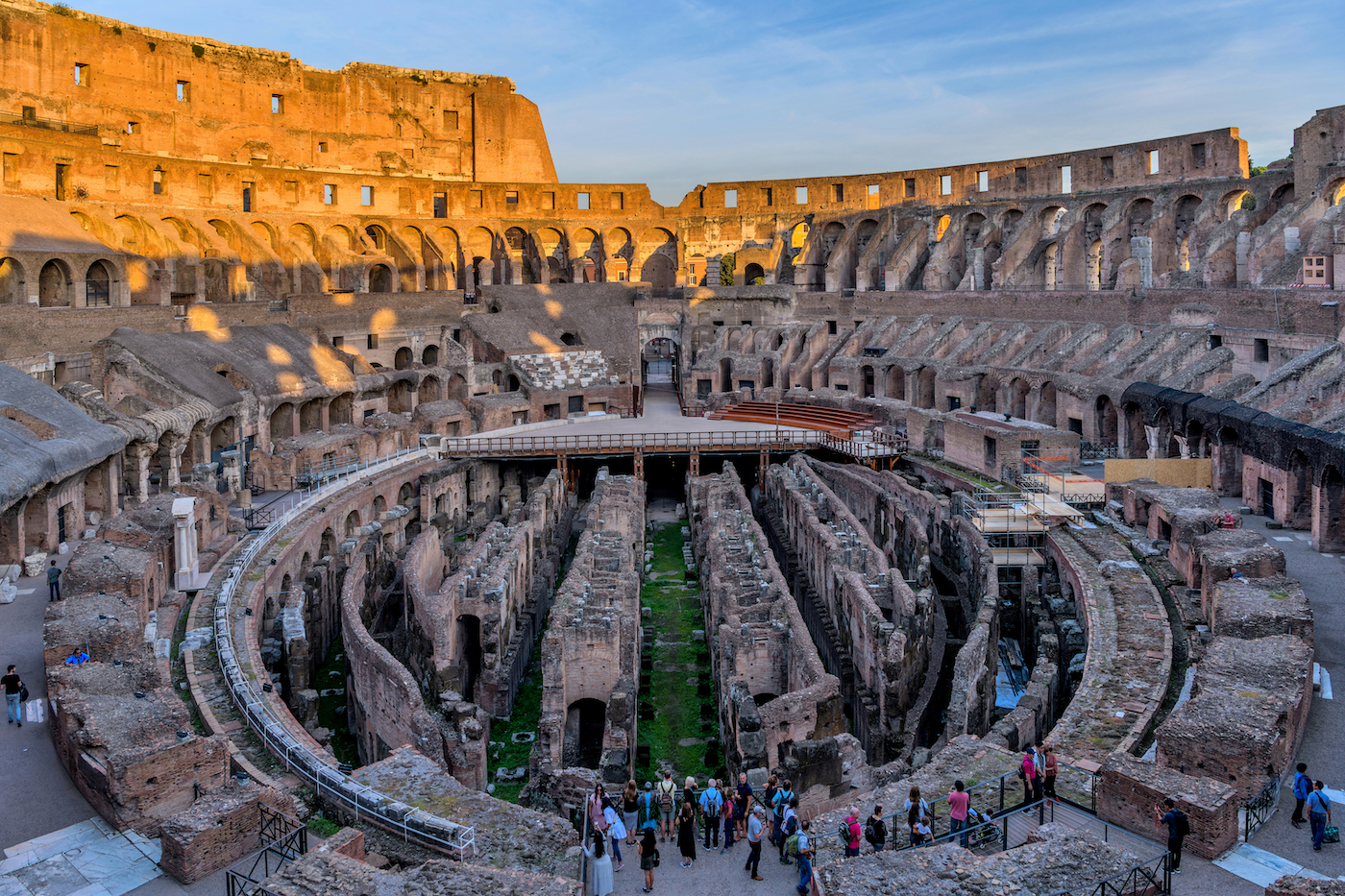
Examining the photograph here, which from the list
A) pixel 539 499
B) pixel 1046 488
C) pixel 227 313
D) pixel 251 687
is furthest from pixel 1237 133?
pixel 251 687

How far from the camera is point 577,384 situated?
4603cm

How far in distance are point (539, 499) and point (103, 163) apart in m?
24.6

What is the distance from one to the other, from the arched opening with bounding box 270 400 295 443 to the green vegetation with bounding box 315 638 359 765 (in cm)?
1405

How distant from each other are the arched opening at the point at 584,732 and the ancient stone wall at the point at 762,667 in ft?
7.03

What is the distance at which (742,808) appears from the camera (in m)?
12.4

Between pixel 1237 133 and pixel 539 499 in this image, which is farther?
pixel 1237 133

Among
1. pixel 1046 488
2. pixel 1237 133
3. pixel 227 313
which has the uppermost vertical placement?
pixel 1237 133

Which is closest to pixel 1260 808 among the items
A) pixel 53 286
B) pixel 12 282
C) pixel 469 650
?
pixel 469 650

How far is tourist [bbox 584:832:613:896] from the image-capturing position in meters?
11.0

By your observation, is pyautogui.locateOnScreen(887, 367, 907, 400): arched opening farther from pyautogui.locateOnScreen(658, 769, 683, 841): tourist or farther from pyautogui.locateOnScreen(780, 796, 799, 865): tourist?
pyautogui.locateOnScreen(780, 796, 799, 865): tourist

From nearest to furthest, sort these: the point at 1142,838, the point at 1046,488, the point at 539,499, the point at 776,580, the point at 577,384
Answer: the point at 1142,838 < the point at 776,580 < the point at 1046,488 < the point at 539,499 < the point at 577,384

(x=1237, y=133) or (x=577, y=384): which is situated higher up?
(x=1237, y=133)

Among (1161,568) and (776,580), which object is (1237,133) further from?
(776,580)

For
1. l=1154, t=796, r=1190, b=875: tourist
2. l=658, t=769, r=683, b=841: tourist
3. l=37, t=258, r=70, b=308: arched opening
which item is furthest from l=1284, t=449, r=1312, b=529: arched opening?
l=37, t=258, r=70, b=308: arched opening
